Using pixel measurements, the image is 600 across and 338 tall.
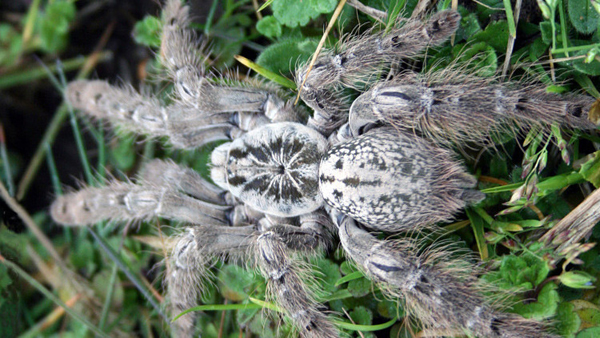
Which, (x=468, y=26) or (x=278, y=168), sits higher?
(x=468, y=26)

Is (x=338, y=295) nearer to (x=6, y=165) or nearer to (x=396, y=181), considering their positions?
(x=396, y=181)

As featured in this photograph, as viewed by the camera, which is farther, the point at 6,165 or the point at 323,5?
the point at 6,165

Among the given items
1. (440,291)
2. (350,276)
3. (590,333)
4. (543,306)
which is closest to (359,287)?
(350,276)

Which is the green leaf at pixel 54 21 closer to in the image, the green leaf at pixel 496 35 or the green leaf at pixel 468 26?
the green leaf at pixel 468 26

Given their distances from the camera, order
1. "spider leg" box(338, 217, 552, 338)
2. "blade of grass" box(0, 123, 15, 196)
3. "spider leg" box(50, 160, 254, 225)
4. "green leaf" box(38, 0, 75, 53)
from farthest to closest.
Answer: "green leaf" box(38, 0, 75, 53), "blade of grass" box(0, 123, 15, 196), "spider leg" box(50, 160, 254, 225), "spider leg" box(338, 217, 552, 338)

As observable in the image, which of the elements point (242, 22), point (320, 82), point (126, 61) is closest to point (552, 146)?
point (320, 82)

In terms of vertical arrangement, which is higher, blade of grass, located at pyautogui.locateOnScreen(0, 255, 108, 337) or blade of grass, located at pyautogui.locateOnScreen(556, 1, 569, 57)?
blade of grass, located at pyautogui.locateOnScreen(556, 1, 569, 57)

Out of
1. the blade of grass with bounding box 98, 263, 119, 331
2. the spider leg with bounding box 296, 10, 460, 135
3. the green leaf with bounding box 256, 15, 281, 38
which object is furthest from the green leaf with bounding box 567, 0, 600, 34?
the blade of grass with bounding box 98, 263, 119, 331

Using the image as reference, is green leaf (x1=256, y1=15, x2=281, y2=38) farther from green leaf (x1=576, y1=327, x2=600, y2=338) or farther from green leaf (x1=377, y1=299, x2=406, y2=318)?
green leaf (x1=576, y1=327, x2=600, y2=338)
